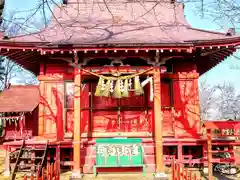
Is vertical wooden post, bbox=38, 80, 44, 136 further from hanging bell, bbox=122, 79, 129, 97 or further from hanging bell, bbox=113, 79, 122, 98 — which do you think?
hanging bell, bbox=122, 79, 129, 97

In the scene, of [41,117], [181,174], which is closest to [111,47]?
[41,117]

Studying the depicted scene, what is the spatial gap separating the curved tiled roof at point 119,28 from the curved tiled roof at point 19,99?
13.4m

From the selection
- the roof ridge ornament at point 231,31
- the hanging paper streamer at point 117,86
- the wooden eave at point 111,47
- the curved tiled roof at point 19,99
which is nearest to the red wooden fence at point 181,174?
the hanging paper streamer at point 117,86

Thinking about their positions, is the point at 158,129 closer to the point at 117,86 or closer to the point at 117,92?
the point at 117,92

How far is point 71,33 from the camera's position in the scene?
11.0 meters

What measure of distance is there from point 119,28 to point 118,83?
3285 millimetres

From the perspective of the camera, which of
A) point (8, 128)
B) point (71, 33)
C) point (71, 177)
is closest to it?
point (71, 177)

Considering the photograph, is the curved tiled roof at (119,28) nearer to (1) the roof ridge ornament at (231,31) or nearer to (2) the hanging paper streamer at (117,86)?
(1) the roof ridge ornament at (231,31)

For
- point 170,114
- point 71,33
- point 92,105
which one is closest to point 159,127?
point 170,114

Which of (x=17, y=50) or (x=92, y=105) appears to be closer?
(x=17, y=50)

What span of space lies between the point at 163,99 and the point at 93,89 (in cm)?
313

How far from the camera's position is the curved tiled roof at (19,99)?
Answer: 78.7 ft

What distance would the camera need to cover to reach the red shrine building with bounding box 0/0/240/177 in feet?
30.6

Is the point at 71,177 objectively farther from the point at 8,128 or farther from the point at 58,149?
the point at 8,128
